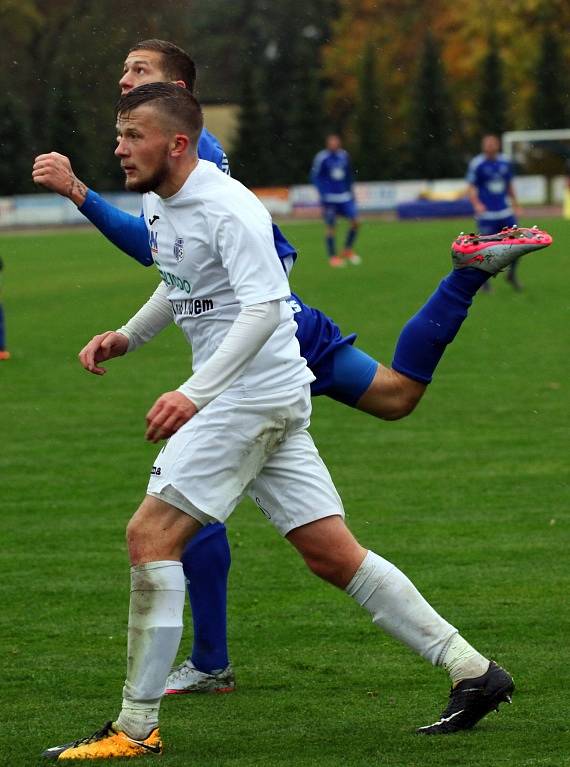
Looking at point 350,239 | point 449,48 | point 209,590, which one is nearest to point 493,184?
point 350,239

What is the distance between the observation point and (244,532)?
8016 millimetres

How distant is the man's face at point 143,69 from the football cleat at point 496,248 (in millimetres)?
1257

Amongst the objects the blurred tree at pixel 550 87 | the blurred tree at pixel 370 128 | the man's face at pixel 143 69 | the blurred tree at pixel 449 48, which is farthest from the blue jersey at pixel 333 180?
the blurred tree at pixel 550 87

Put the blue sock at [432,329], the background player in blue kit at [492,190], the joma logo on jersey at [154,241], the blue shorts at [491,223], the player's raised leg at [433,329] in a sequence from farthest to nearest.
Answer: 1. the blue shorts at [491,223]
2. the background player in blue kit at [492,190]
3. the blue sock at [432,329]
4. the player's raised leg at [433,329]
5. the joma logo on jersey at [154,241]

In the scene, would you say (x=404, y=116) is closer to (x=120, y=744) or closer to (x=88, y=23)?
(x=88, y=23)

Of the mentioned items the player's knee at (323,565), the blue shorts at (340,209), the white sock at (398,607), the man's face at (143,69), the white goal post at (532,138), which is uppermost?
the man's face at (143,69)

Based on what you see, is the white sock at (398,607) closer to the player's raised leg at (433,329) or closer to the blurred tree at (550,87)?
the player's raised leg at (433,329)

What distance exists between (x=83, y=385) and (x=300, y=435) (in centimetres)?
935

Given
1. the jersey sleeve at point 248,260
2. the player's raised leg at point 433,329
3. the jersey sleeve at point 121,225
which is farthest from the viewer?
the jersey sleeve at point 121,225

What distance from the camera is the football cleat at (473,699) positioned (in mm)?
4719

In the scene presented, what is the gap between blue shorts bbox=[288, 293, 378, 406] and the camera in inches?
212

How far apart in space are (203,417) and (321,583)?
2.52 metres

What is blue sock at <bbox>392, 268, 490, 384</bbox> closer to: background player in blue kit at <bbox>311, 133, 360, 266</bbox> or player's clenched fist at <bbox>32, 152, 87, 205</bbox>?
player's clenched fist at <bbox>32, 152, 87, 205</bbox>

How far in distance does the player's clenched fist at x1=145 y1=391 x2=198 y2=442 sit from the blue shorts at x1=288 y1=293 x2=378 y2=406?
123cm
